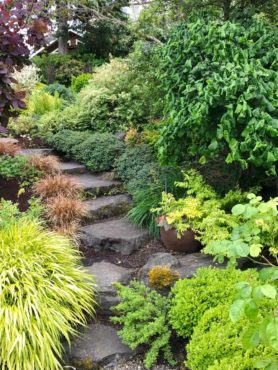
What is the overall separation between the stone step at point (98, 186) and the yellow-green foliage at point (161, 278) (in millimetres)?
2144

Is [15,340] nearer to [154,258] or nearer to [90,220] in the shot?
[154,258]

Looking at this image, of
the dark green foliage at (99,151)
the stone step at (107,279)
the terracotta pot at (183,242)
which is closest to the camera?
the stone step at (107,279)

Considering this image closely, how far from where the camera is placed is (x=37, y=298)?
3.12 metres

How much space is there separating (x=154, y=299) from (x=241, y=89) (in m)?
1.76

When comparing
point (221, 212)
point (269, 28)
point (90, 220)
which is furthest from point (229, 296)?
point (269, 28)

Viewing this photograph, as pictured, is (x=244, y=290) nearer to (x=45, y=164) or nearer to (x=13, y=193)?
(x=13, y=193)

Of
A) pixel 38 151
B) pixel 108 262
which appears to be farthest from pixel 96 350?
pixel 38 151

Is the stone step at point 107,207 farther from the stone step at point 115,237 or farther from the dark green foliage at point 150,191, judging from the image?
the stone step at point 115,237

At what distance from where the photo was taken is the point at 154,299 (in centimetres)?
342

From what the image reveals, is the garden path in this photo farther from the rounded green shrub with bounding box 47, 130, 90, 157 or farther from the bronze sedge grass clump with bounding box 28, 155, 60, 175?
the rounded green shrub with bounding box 47, 130, 90, 157

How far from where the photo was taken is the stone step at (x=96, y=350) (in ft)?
10.4

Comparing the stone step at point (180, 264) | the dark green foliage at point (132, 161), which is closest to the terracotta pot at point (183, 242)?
the stone step at point (180, 264)

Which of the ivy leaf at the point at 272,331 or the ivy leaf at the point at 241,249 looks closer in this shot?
the ivy leaf at the point at 272,331

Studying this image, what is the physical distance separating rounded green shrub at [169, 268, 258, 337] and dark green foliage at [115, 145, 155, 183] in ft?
7.66
